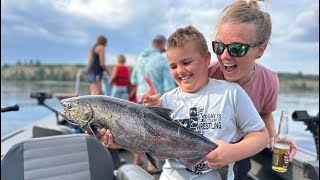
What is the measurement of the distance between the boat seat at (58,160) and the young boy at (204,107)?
0.73 metres

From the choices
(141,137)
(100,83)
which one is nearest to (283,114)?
(141,137)

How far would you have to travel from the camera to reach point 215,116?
1729 millimetres

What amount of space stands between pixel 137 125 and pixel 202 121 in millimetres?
385

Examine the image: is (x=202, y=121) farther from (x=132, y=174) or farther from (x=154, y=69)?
(x=154, y=69)

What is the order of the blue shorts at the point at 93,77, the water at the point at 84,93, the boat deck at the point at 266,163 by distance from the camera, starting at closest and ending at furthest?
1. the boat deck at the point at 266,163
2. the water at the point at 84,93
3. the blue shorts at the point at 93,77

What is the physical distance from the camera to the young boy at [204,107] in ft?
5.59

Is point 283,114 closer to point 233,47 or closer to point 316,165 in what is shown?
point 316,165

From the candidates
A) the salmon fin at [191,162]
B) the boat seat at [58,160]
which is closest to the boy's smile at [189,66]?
the salmon fin at [191,162]

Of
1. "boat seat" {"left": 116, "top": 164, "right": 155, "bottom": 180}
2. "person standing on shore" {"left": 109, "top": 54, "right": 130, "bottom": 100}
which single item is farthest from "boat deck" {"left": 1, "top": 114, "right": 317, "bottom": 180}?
"person standing on shore" {"left": 109, "top": 54, "right": 130, "bottom": 100}

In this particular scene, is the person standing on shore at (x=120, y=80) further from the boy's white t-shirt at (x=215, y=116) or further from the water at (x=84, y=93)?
the boy's white t-shirt at (x=215, y=116)

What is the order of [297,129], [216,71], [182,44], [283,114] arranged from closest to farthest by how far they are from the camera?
[182,44], [216,71], [283,114], [297,129]

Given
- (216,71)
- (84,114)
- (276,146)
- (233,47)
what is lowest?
(276,146)

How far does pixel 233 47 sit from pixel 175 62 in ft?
1.07

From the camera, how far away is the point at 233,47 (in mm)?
1804
